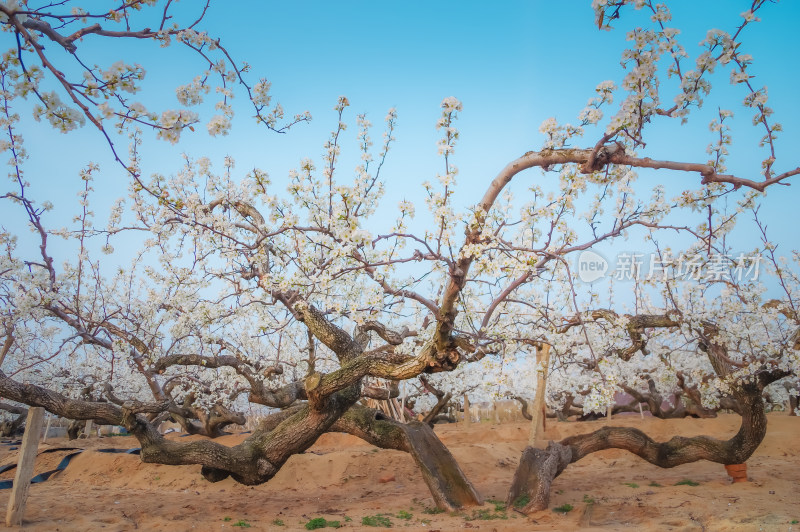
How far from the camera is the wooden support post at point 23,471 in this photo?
648cm

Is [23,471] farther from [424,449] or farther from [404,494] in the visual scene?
[404,494]

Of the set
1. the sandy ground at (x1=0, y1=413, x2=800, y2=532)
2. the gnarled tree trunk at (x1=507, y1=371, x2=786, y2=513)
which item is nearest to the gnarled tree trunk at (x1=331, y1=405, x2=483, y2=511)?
the sandy ground at (x1=0, y1=413, x2=800, y2=532)

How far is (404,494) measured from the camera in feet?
31.0

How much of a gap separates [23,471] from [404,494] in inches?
242

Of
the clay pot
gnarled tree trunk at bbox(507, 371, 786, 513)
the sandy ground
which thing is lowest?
the sandy ground

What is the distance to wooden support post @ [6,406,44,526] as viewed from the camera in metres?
6.48

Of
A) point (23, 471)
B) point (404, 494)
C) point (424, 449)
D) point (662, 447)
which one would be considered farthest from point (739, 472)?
point (23, 471)

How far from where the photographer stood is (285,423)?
8102 millimetres

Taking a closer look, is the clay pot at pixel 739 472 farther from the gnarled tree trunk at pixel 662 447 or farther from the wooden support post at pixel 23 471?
the wooden support post at pixel 23 471

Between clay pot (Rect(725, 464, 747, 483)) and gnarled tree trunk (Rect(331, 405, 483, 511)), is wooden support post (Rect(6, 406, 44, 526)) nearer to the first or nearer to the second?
gnarled tree trunk (Rect(331, 405, 483, 511))

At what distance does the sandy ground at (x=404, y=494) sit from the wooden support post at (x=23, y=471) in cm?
25

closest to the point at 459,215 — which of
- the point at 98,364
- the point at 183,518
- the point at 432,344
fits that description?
the point at 432,344

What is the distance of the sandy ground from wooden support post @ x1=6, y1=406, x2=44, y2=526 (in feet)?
0.84

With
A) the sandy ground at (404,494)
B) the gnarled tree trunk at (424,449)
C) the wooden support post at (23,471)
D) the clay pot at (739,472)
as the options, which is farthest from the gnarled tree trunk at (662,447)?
the wooden support post at (23,471)
